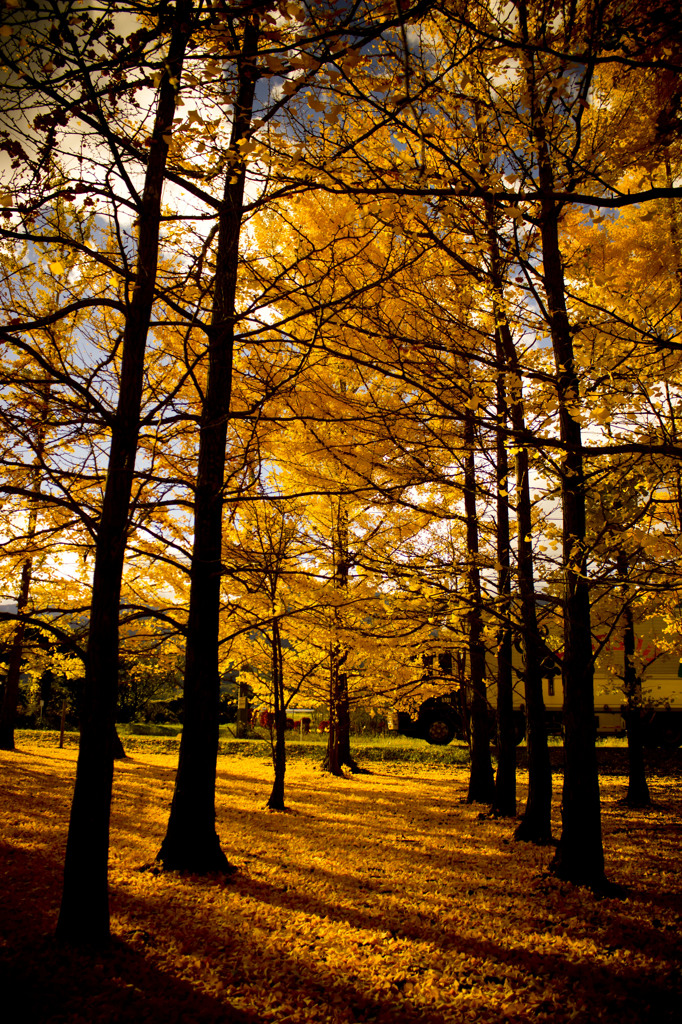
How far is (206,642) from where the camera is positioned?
505 cm

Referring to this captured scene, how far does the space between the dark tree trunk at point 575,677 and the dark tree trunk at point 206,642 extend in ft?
8.52

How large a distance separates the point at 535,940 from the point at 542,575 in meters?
3.15

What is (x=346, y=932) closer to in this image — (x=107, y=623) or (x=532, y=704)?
(x=107, y=623)

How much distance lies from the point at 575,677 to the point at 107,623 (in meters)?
3.63

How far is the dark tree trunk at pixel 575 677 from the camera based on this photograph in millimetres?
4695

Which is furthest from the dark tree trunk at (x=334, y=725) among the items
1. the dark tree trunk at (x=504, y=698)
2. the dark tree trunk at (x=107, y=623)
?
the dark tree trunk at (x=107, y=623)

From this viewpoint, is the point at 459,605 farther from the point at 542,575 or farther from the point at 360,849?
the point at 360,849

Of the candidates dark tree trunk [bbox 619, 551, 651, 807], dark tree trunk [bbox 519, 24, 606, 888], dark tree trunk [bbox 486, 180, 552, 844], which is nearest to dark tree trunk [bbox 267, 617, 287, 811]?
dark tree trunk [bbox 486, 180, 552, 844]

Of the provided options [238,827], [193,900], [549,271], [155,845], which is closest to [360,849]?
[238,827]

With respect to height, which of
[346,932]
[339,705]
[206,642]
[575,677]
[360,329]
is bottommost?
[346,932]

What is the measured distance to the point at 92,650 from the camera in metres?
3.40

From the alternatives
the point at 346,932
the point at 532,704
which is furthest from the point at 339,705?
the point at 346,932

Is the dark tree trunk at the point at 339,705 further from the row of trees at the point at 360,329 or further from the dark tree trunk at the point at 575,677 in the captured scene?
the dark tree trunk at the point at 575,677

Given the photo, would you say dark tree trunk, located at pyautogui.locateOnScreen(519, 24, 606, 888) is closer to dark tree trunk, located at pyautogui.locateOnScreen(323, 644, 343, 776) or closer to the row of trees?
the row of trees
